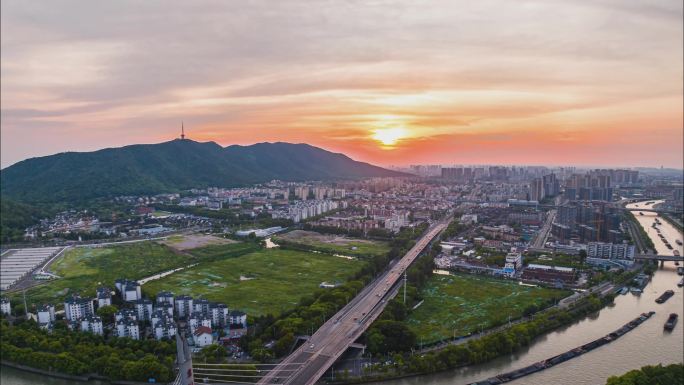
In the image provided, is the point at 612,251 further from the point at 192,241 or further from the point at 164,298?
the point at 192,241

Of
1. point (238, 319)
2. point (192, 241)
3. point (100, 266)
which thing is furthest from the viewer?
point (192, 241)

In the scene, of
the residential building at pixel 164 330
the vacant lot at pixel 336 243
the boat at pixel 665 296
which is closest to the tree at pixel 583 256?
the boat at pixel 665 296

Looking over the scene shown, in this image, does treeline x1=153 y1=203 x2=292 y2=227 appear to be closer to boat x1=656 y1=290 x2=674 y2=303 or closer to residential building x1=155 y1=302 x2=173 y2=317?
residential building x1=155 y1=302 x2=173 y2=317

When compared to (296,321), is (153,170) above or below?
above

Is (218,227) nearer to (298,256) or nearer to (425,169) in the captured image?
(298,256)

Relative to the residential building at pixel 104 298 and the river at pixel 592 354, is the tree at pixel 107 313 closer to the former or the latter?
the residential building at pixel 104 298

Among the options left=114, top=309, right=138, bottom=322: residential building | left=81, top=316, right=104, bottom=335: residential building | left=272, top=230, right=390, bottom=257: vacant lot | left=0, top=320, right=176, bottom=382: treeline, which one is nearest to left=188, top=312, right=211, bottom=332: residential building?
left=0, top=320, right=176, bottom=382: treeline

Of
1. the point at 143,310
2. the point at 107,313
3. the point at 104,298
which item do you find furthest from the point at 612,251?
the point at 104,298

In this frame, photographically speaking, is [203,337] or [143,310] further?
[143,310]
